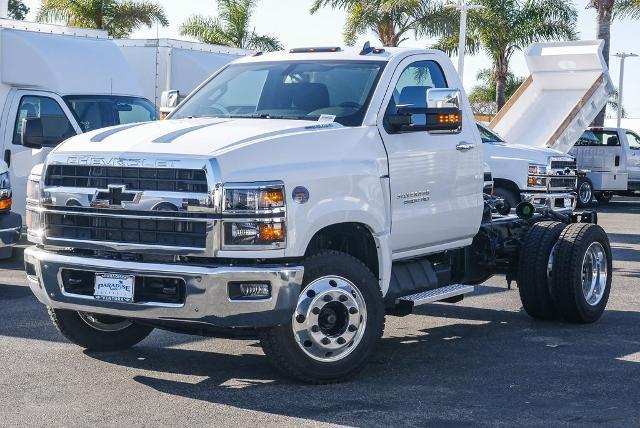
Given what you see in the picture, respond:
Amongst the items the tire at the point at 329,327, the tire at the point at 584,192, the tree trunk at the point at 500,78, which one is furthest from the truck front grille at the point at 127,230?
the tree trunk at the point at 500,78

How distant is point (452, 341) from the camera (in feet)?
30.8

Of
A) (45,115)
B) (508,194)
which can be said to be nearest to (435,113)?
(45,115)

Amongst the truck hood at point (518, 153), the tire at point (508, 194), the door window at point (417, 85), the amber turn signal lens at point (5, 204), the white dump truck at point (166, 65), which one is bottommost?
the tire at point (508, 194)

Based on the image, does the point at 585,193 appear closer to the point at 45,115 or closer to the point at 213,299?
the point at 45,115

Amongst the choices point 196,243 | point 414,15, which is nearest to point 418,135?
point 196,243

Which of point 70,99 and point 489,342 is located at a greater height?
point 70,99

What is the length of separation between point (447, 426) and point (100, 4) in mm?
31771

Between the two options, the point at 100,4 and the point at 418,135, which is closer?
the point at 418,135

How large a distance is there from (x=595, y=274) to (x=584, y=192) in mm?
19187

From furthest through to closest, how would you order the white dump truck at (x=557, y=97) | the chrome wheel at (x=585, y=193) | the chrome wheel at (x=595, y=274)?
the chrome wheel at (x=585, y=193) < the white dump truck at (x=557, y=97) < the chrome wheel at (x=595, y=274)

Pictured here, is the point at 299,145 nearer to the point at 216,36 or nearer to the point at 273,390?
the point at 273,390

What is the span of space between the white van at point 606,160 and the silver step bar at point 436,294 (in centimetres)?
2083

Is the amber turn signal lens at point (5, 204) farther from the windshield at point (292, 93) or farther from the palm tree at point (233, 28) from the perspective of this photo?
the palm tree at point (233, 28)

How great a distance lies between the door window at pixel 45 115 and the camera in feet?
47.5
